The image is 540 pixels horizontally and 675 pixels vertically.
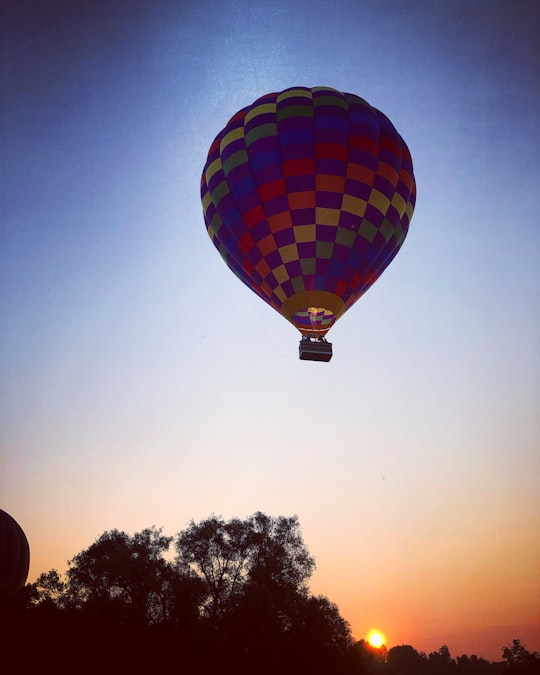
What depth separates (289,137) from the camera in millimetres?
19297

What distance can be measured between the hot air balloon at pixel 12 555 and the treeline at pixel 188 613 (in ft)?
4.65

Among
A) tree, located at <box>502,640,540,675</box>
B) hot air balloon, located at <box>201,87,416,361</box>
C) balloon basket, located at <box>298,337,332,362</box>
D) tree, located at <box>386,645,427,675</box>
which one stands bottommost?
tree, located at <box>386,645,427,675</box>

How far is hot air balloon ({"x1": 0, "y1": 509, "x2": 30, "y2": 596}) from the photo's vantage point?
27.8m

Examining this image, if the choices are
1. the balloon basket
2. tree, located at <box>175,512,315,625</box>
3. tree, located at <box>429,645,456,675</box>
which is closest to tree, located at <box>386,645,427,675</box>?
tree, located at <box>429,645,456,675</box>

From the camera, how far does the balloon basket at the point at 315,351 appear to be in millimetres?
18281

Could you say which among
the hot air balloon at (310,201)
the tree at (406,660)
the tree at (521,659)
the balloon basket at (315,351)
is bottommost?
the tree at (406,660)

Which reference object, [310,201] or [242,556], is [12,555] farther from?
[310,201]

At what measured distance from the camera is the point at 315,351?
18.3 meters

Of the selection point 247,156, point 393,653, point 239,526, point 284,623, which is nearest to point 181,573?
point 239,526

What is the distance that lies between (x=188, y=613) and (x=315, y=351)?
1394 cm

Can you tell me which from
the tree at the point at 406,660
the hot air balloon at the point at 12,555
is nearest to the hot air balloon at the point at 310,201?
the hot air balloon at the point at 12,555

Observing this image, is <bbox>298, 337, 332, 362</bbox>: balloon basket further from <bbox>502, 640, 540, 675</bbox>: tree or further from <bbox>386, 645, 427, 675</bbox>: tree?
<bbox>386, 645, 427, 675</bbox>: tree

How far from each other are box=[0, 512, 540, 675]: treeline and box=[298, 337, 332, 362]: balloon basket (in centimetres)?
979

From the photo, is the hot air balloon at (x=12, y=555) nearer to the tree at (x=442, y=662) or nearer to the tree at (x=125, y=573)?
the tree at (x=125, y=573)
